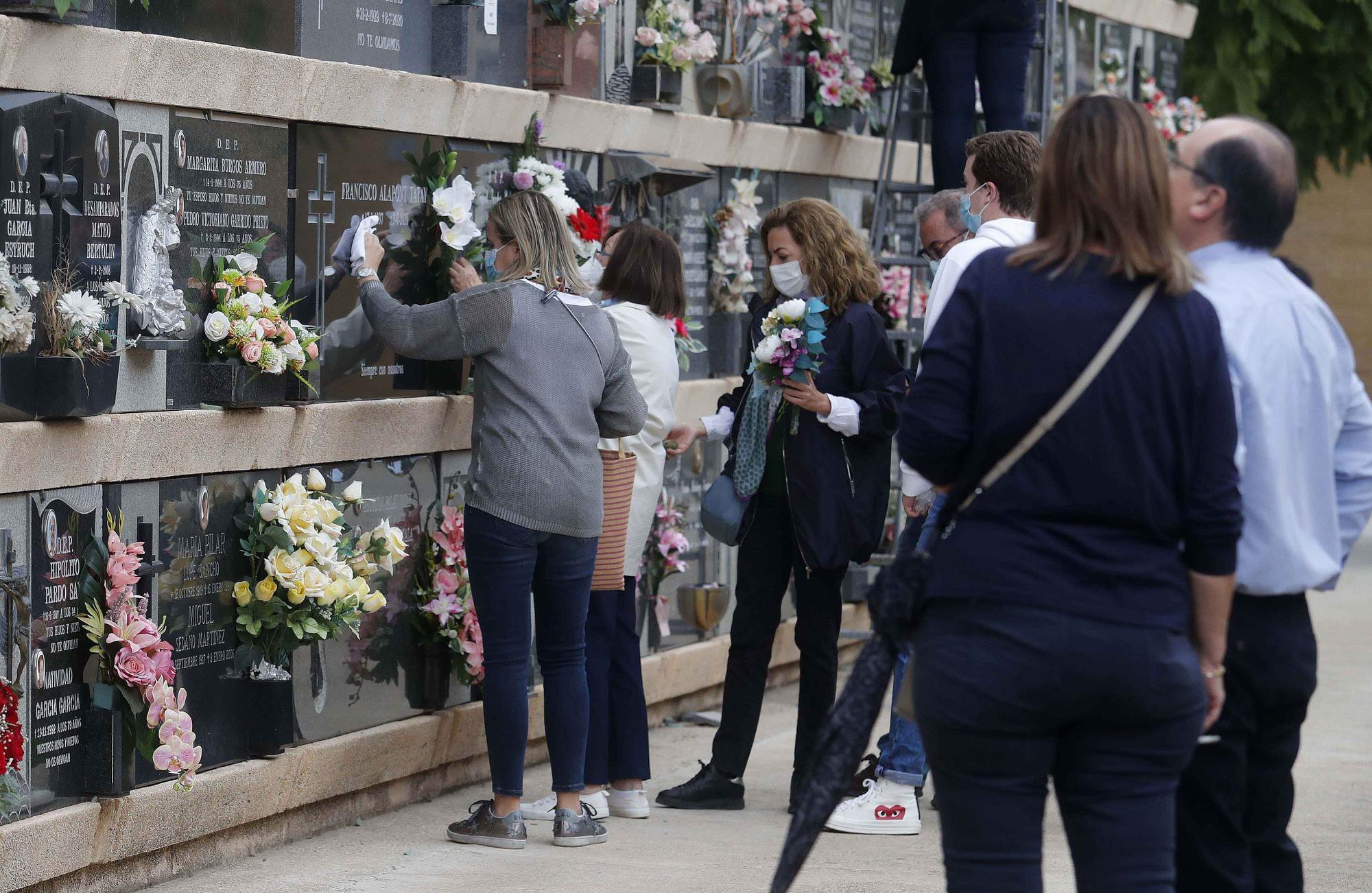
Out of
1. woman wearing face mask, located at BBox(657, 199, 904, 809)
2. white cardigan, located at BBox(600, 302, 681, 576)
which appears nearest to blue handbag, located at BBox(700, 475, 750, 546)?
woman wearing face mask, located at BBox(657, 199, 904, 809)

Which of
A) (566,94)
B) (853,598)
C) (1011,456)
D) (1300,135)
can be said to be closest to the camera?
(1011,456)

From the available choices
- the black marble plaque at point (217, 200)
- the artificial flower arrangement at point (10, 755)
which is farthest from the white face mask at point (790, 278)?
the artificial flower arrangement at point (10, 755)

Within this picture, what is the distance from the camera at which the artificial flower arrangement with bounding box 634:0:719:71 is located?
7191mm

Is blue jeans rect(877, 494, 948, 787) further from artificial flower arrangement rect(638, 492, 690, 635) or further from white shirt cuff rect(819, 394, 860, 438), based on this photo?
artificial flower arrangement rect(638, 492, 690, 635)

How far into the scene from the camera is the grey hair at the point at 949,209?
5.98 meters

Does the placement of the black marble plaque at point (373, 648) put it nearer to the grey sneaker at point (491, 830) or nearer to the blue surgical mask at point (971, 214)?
the grey sneaker at point (491, 830)

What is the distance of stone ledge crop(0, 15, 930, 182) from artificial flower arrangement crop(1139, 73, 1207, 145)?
4.52 m

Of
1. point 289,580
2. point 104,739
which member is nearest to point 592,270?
point 289,580

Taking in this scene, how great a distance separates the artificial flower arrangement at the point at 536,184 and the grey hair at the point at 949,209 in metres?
1.00

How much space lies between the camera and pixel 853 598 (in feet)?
28.8

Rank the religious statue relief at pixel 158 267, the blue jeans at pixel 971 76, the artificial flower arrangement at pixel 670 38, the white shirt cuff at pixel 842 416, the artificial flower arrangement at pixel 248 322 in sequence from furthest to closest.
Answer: the blue jeans at pixel 971 76 → the artificial flower arrangement at pixel 670 38 → the white shirt cuff at pixel 842 416 → the artificial flower arrangement at pixel 248 322 → the religious statue relief at pixel 158 267

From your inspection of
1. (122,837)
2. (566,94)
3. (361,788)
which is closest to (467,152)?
(566,94)

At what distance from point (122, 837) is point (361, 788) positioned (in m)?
1.08

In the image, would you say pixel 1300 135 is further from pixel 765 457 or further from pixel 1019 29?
pixel 765 457
